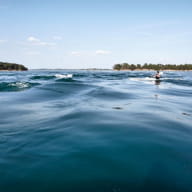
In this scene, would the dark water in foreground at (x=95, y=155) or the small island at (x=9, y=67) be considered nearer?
the dark water in foreground at (x=95, y=155)

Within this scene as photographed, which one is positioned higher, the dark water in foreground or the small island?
the small island

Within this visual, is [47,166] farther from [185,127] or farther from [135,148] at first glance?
[185,127]

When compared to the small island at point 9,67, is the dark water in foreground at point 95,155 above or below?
below

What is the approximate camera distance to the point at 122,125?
740 centimetres

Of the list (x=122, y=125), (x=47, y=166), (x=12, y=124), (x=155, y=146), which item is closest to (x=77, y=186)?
(x=47, y=166)

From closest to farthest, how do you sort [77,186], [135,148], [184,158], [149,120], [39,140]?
[77,186] < [184,158] < [135,148] < [39,140] < [149,120]

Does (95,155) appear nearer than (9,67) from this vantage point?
Yes

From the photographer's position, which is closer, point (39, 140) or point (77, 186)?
point (77, 186)

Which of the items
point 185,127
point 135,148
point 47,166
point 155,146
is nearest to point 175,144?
point 155,146

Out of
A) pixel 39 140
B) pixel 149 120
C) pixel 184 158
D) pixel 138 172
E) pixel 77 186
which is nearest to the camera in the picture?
pixel 77 186

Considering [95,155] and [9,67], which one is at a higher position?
[9,67]

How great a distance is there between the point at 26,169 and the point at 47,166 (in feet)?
1.50

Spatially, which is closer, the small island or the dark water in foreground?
the dark water in foreground

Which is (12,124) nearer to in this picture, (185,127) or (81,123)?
(81,123)
